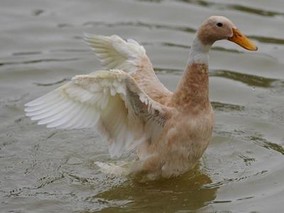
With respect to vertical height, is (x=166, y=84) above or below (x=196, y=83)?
below

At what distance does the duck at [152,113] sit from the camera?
7934 millimetres

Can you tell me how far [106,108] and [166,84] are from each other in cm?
255

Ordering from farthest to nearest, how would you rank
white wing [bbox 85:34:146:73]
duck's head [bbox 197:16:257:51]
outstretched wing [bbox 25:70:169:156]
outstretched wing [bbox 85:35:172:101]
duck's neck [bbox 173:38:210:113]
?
white wing [bbox 85:34:146:73]
outstretched wing [bbox 85:35:172:101]
duck's neck [bbox 173:38:210:113]
duck's head [bbox 197:16:257:51]
outstretched wing [bbox 25:70:169:156]

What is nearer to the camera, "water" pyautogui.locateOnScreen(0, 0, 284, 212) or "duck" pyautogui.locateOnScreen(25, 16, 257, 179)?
"duck" pyautogui.locateOnScreen(25, 16, 257, 179)

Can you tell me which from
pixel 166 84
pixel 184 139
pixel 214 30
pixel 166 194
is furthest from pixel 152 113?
pixel 166 84

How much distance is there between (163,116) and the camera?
8352 millimetres

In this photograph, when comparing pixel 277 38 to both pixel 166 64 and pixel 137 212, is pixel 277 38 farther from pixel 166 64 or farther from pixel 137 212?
pixel 137 212

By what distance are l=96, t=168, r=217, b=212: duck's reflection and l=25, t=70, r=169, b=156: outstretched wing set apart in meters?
0.40

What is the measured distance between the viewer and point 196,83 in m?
8.34

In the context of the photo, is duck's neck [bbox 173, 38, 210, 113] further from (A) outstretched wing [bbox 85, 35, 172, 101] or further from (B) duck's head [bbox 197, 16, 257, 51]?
(A) outstretched wing [bbox 85, 35, 172, 101]

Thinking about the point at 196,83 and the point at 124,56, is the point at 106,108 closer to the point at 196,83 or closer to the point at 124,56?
the point at 196,83

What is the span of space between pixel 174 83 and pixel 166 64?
0.54 metres

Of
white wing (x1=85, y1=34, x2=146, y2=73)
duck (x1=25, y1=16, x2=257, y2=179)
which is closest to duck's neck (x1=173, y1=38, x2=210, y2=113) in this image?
duck (x1=25, y1=16, x2=257, y2=179)

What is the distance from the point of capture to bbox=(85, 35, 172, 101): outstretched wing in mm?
9078
